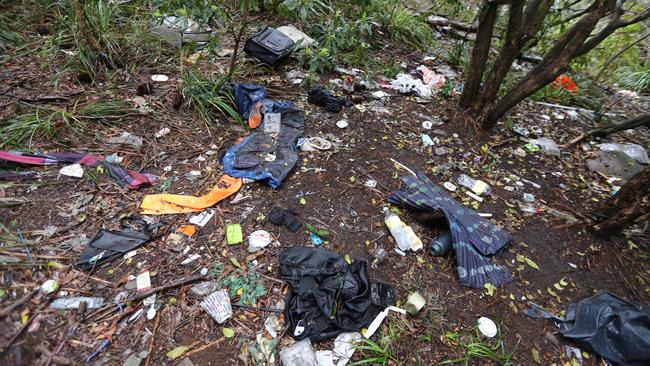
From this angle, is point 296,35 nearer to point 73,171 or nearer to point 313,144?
point 313,144

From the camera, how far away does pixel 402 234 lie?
2.24 metres

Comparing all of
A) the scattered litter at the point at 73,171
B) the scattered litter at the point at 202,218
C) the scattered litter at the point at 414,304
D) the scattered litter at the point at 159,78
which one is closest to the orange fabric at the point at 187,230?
the scattered litter at the point at 202,218

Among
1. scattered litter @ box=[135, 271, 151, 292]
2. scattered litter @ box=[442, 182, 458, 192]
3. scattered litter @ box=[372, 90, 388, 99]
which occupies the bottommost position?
scattered litter @ box=[135, 271, 151, 292]

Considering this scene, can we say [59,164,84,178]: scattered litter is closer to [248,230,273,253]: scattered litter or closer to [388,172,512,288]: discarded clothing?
[248,230,273,253]: scattered litter

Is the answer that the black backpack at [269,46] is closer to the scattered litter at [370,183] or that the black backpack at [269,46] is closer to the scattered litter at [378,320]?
the scattered litter at [370,183]

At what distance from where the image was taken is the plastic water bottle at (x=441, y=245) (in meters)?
2.17

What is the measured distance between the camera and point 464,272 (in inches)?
81.6

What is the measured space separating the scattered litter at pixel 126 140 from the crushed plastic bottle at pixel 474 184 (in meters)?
2.63

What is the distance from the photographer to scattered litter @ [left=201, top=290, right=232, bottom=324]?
68.8 inches

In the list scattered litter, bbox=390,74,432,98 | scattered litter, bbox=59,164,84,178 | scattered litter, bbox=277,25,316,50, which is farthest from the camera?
scattered litter, bbox=277,25,316,50

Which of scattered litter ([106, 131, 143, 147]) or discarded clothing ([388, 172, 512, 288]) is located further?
scattered litter ([106, 131, 143, 147])

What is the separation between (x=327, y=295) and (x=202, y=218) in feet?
3.24

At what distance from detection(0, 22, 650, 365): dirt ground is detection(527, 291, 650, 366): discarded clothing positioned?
0.08m

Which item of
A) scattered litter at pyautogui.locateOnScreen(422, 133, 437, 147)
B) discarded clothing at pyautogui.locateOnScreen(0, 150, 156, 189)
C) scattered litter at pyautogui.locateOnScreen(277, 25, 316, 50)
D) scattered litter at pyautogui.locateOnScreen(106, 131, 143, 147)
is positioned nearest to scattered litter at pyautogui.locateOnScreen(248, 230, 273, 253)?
discarded clothing at pyautogui.locateOnScreen(0, 150, 156, 189)
